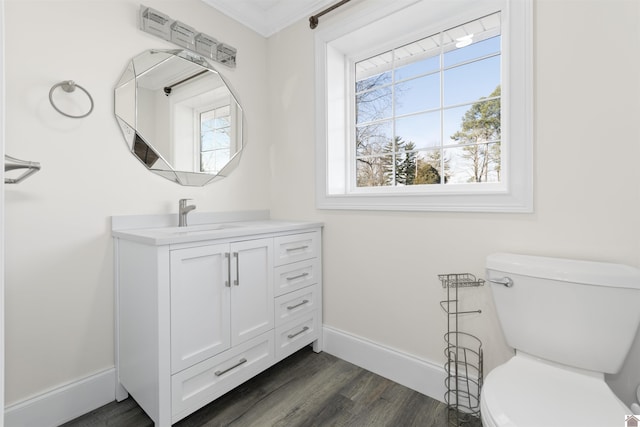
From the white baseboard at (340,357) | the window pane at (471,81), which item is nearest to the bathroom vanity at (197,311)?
the white baseboard at (340,357)

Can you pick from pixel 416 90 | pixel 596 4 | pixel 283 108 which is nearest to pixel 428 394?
pixel 416 90

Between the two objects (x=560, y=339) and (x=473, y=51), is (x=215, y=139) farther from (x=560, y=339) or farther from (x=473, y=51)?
(x=560, y=339)

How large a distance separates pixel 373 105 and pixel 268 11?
1066mm

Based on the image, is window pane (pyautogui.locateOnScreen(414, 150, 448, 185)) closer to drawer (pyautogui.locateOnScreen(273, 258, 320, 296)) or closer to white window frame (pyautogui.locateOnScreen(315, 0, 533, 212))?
white window frame (pyautogui.locateOnScreen(315, 0, 533, 212))

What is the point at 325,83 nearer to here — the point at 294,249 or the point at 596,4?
the point at 294,249

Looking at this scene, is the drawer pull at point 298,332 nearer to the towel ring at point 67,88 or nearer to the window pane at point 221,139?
the window pane at point 221,139

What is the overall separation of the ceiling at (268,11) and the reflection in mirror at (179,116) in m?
0.45

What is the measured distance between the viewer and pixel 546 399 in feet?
3.11

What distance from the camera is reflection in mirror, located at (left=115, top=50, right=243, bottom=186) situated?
1.71 metres

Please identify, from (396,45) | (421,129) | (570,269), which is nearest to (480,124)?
(421,129)

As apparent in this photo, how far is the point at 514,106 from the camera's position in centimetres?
138

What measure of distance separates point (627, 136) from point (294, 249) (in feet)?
5.24

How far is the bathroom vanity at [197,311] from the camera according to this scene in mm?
1315

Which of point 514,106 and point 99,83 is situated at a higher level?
point 99,83
